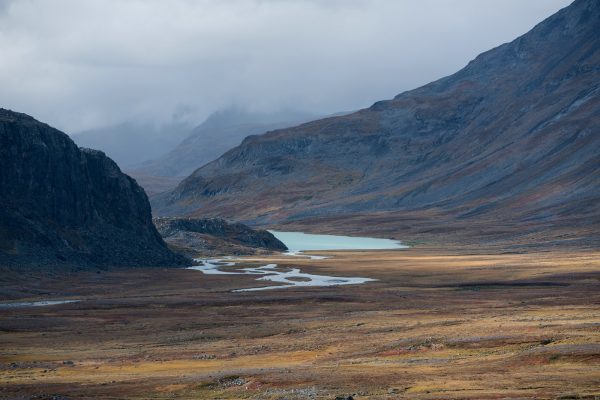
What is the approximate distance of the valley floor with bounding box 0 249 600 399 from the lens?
47031mm

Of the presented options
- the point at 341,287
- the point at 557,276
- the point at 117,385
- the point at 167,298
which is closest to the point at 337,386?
the point at 117,385

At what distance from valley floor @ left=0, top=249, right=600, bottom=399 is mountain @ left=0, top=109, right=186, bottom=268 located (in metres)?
9.99

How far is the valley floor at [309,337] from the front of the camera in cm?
4703

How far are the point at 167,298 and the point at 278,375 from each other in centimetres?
6091

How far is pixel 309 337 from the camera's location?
2876 inches

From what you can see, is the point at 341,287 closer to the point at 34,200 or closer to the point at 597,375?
the point at 34,200

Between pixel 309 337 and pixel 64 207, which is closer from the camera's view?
pixel 309 337

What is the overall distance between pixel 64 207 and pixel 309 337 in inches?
3498

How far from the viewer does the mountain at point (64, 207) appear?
139125 millimetres

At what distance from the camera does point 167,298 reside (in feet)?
360

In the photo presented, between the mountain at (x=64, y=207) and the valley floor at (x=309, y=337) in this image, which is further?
the mountain at (x=64, y=207)

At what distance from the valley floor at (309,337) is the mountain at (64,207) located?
393 inches

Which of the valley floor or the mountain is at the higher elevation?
the mountain

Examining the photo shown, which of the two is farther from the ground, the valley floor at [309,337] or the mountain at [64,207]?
the mountain at [64,207]
